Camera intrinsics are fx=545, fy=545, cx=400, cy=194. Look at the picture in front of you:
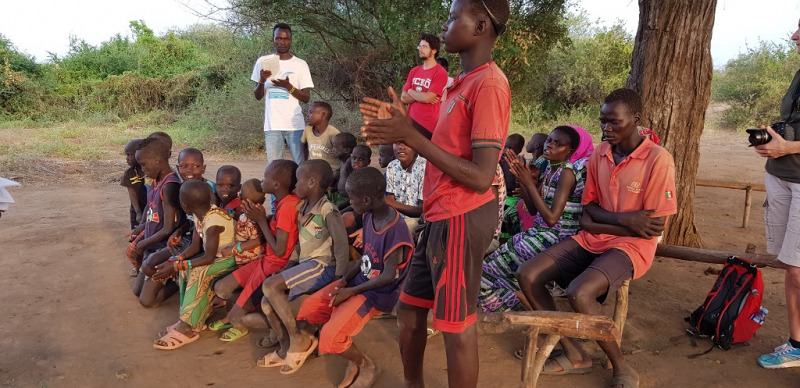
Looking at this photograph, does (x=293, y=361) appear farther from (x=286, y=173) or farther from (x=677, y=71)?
(x=677, y=71)

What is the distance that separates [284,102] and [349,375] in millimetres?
3452

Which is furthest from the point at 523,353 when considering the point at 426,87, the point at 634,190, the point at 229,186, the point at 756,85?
the point at 756,85

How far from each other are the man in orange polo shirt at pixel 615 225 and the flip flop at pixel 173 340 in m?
2.25

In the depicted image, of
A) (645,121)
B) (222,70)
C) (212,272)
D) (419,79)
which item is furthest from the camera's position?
(222,70)

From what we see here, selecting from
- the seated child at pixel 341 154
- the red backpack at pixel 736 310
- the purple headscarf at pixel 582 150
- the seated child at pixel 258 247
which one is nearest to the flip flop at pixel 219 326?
the seated child at pixel 258 247

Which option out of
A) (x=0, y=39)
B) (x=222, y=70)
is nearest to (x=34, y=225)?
(x=222, y=70)

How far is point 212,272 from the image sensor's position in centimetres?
383

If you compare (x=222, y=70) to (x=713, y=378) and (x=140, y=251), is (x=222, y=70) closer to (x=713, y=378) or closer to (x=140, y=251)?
(x=140, y=251)

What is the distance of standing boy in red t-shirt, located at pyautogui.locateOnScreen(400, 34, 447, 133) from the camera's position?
513cm

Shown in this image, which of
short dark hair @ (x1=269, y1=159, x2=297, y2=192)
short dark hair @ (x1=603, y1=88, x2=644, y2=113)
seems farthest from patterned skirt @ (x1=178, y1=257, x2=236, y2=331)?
short dark hair @ (x1=603, y1=88, x2=644, y2=113)

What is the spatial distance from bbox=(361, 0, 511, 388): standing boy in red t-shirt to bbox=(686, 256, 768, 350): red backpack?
1.93 m

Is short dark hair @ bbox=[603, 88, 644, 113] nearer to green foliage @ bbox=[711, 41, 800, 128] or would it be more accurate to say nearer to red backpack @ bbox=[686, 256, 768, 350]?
red backpack @ bbox=[686, 256, 768, 350]

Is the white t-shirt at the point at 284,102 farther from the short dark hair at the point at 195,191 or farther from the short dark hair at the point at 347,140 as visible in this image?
the short dark hair at the point at 195,191

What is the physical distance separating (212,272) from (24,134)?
12606 millimetres
